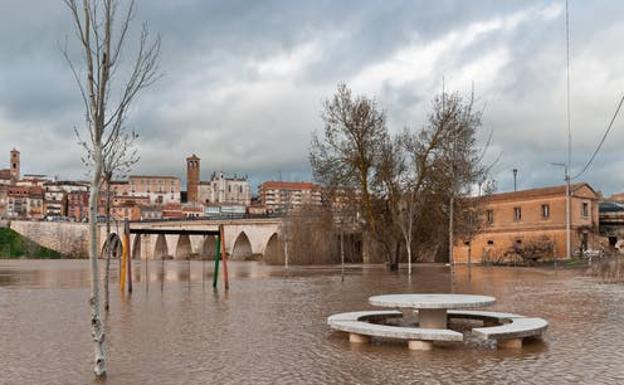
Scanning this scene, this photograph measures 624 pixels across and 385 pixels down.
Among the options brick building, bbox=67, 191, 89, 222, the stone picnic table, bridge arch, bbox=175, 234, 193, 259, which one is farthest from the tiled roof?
brick building, bbox=67, 191, 89, 222

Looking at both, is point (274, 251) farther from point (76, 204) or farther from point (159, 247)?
point (76, 204)

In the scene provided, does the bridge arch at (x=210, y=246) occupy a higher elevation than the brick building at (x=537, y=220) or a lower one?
lower

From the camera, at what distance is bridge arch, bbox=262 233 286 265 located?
194 feet

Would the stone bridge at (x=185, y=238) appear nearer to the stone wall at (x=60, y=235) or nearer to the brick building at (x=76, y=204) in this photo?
the stone wall at (x=60, y=235)

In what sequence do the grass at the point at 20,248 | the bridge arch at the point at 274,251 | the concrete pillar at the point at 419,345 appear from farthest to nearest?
1. the grass at the point at 20,248
2. the bridge arch at the point at 274,251
3. the concrete pillar at the point at 419,345

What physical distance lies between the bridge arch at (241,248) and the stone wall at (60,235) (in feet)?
146

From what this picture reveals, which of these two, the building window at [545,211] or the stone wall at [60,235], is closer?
the building window at [545,211]

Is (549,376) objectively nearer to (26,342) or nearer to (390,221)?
(26,342)

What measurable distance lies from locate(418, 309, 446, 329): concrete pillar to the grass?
105517 mm

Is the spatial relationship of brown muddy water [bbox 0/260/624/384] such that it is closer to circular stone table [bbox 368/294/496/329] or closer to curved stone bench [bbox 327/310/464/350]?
A: curved stone bench [bbox 327/310/464/350]

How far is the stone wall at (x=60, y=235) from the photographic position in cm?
11500

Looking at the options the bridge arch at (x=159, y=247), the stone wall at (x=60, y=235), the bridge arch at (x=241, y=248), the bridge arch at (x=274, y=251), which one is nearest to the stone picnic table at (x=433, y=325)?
the bridge arch at (x=274, y=251)

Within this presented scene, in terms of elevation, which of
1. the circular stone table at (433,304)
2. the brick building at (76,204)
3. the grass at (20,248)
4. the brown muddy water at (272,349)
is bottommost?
the grass at (20,248)

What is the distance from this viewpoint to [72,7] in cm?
856
